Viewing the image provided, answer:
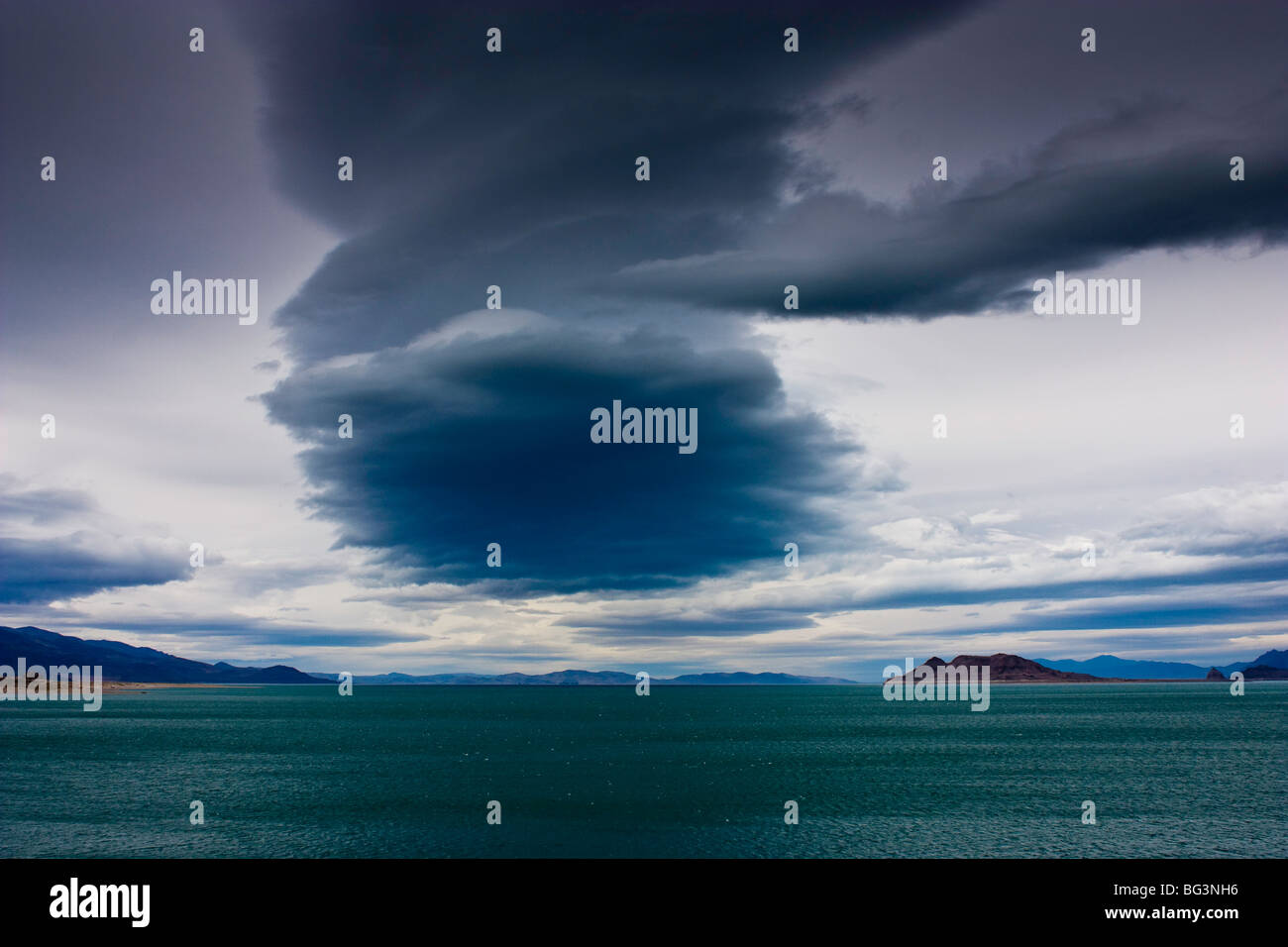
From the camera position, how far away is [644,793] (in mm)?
67812

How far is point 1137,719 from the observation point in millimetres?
170625

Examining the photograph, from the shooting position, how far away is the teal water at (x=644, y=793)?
164ft

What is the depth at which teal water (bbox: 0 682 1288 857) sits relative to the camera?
49875 mm
